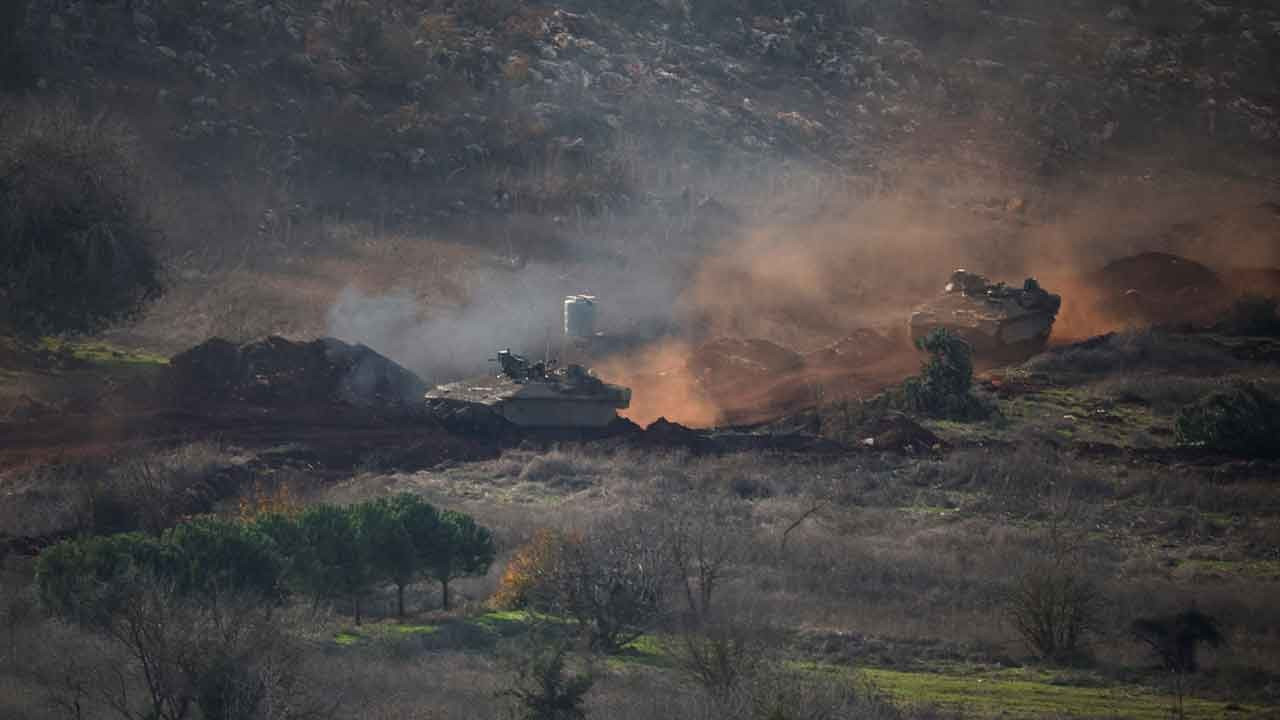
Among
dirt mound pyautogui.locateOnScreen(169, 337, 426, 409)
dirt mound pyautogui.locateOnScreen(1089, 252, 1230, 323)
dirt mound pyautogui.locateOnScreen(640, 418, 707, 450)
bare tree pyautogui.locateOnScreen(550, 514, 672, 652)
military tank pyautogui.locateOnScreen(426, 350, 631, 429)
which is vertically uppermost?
dirt mound pyautogui.locateOnScreen(1089, 252, 1230, 323)

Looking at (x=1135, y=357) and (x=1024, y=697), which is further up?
(x=1135, y=357)

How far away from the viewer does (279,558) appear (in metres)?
26.1

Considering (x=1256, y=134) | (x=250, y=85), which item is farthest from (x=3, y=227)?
(x=1256, y=134)

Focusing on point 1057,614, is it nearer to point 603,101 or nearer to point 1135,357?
point 1135,357

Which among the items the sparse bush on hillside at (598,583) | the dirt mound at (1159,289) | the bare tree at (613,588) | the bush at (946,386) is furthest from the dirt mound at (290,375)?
the dirt mound at (1159,289)

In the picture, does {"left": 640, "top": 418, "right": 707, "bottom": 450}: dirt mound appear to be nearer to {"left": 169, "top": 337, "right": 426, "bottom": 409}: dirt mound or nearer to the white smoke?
{"left": 169, "top": 337, "right": 426, "bottom": 409}: dirt mound

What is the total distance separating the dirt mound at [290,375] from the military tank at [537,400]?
2695 mm

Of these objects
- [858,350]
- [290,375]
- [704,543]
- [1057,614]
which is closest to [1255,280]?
[858,350]

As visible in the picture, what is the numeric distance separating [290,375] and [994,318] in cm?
2040

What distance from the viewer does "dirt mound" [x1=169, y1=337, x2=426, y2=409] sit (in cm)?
4322

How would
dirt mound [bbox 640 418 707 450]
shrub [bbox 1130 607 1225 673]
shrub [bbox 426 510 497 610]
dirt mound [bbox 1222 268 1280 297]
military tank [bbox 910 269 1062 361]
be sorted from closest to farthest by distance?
shrub [bbox 1130 607 1225 673] → shrub [bbox 426 510 497 610] → dirt mound [bbox 640 418 707 450] → military tank [bbox 910 269 1062 361] → dirt mound [bbox 1222 268 1280 297]

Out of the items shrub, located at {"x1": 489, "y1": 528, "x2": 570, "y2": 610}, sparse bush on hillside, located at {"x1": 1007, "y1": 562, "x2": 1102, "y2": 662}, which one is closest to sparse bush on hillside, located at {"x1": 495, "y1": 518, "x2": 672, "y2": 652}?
shrub, located at {"x1": 489, "y1": 528, "x2": 570, "y2": 610}

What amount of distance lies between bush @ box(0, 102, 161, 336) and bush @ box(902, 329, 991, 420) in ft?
64.7

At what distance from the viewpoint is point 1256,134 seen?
258 ft
